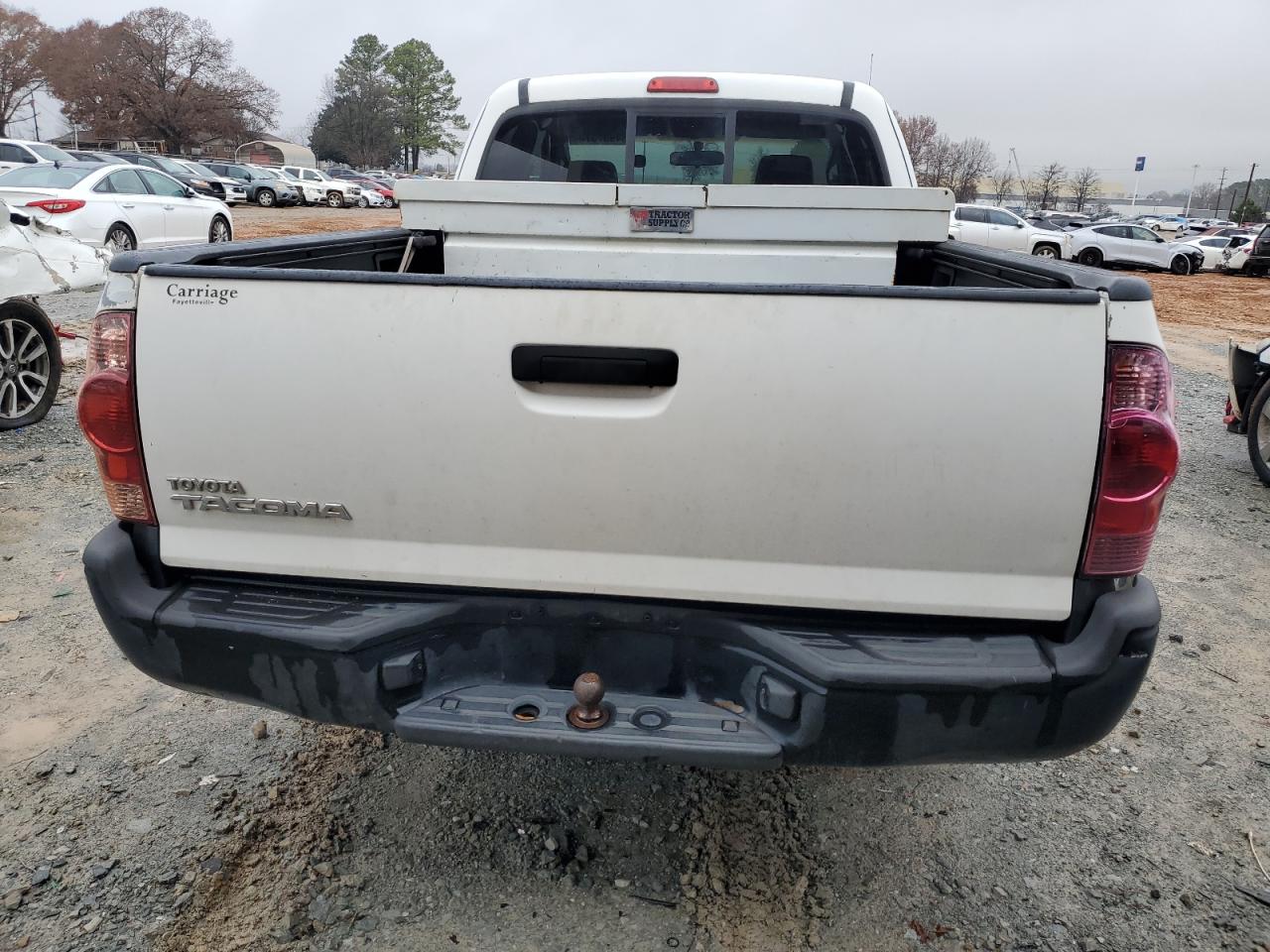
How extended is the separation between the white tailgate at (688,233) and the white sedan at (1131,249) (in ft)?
90.6

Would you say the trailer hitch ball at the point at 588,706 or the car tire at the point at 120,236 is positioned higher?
the car tire at the point at 120,236

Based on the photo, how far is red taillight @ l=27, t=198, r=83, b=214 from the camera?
12.9 metres

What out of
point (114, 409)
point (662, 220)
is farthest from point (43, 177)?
point (114, 409)

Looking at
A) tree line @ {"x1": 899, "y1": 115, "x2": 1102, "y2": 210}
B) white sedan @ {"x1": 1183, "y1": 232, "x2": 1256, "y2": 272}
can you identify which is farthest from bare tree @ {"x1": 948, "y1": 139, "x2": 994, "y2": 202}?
white sedan @ {"x1": 1183, "y1": 232, "x2": 1256, "y2": 272}

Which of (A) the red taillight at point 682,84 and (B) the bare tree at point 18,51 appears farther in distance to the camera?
(B) the bare tree at point 18,51

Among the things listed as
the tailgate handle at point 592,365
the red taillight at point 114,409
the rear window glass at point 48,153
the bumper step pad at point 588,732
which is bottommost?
the bumper step pad at point 588,732

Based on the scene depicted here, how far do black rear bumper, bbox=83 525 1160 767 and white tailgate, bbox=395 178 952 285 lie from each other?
1658 millimetres

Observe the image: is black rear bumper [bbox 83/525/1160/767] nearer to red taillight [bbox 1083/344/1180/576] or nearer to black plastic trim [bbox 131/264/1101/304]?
red taillight [bbox 1083/344/1180/576]

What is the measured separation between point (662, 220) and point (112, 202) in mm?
13165

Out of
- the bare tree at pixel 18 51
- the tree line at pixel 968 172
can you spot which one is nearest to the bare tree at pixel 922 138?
the tree line at pixel 968 172

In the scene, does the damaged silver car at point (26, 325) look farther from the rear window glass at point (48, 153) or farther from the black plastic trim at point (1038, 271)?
the rear window glass at point (48, 153)

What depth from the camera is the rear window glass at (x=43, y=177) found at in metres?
13.6

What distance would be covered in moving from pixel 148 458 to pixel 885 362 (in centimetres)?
170

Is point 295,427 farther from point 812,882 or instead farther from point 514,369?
point 812,882
